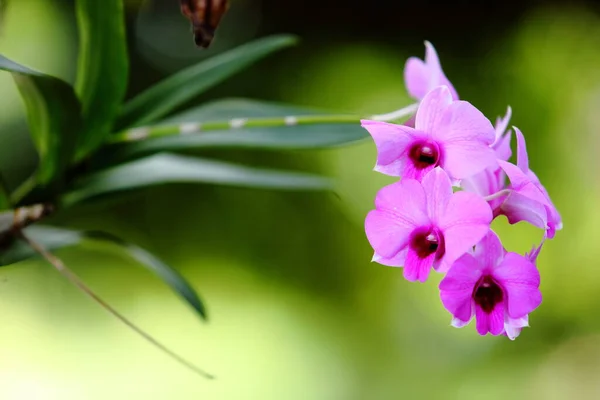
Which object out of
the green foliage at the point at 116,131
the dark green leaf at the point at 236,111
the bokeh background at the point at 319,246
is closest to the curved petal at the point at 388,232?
the green foliage at the point at 116,131

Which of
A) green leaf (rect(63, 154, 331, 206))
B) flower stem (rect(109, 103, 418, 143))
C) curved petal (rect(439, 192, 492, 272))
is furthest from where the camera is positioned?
green leaf (rect(63, 154, 331, 206))

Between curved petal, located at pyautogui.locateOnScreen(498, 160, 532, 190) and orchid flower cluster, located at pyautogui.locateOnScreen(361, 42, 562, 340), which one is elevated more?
curved petal, located at pyautogui.locateOnScreen(498, 160, 532, 190)

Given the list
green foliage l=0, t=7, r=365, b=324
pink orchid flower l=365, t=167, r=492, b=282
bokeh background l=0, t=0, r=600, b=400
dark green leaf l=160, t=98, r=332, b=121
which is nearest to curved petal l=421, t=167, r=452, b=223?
pink orchid flower l=365, t=167, r=492, b=282

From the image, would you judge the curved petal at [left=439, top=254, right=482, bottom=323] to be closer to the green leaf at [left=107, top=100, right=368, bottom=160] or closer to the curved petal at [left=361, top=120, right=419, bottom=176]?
the curved petal at [left=361, top=120, right=419, bottom=176]

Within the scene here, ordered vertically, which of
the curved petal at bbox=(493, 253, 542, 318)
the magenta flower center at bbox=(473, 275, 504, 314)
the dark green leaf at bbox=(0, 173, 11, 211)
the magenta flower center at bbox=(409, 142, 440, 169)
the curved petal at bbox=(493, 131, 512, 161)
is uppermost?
the curved petal at bbox=(493, 131, 512, 161)

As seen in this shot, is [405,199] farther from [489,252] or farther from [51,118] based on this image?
[51,118]

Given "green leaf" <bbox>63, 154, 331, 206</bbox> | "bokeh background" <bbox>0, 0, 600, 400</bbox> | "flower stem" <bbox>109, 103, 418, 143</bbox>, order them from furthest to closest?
"bokeh background" <bbox>0, 0, 600, 400</bbox> < "green leaf" <bbox>63, 154, 331, 206</bbox> < "flower stem" <bbox>109, 103, 418, 143</bbox>

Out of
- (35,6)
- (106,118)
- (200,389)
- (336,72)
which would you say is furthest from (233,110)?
(336,72)
